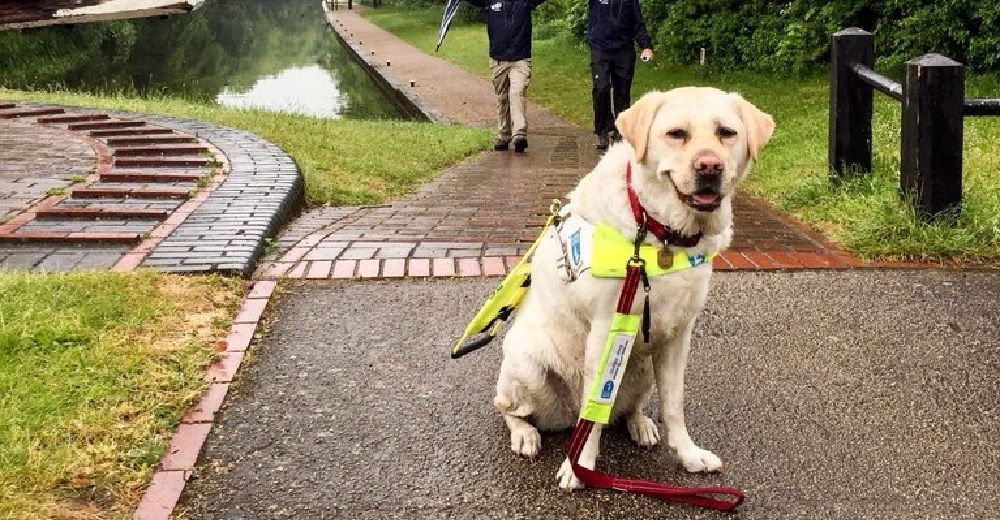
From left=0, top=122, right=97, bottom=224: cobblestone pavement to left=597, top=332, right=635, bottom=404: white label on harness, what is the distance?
16.0 feet

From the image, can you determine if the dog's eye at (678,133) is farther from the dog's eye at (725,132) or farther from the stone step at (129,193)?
the stone step at (129,193)

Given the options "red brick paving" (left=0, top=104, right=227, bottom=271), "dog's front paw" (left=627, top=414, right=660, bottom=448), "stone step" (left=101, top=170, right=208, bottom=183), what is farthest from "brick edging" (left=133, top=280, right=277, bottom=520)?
"stone step" (left=101, top=170, right=208, bottom=183)

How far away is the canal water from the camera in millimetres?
19734

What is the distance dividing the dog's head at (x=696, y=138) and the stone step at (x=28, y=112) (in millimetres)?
10056

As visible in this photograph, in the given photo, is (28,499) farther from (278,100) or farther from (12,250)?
(278,100)

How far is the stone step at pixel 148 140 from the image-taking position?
912 cm

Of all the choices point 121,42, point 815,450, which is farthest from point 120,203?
point 121,42

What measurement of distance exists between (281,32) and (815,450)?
40026mm

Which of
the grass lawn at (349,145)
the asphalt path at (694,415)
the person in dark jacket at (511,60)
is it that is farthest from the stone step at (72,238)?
the person in dark jacket at (511,60)

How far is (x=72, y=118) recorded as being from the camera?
35.8 ft

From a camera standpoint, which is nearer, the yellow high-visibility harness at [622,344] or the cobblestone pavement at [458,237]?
the yellow high-visibility harness at [622,344]

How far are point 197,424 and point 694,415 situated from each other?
194 centimetres

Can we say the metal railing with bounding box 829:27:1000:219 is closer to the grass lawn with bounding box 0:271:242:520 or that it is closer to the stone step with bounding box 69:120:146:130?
the grass lawn with bounding box 0:271:242:520

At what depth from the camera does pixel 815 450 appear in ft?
11.9
